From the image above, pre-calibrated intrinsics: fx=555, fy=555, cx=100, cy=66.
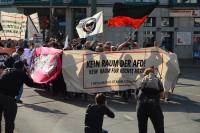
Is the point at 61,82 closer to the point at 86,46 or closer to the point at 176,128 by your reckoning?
the point at 86,46

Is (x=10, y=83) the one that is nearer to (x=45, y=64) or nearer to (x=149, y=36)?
(x=45, y=64)

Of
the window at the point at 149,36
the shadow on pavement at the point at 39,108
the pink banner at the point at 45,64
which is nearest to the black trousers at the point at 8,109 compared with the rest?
the shadow on pavement at the point at 39,108

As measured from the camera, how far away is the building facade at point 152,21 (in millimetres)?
45844

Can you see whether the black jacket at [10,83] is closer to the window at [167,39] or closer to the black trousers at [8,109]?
the black trousers at [8,109]

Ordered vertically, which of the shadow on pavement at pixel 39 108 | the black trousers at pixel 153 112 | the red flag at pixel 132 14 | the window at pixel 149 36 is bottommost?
the shadow on pavement at pixel 39 108

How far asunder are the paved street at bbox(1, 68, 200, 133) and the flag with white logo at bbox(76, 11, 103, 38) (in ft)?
9.68

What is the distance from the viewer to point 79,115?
1445 centimetres

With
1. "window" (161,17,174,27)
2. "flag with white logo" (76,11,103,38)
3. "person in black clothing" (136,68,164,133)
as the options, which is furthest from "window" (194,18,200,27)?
"person in black clothing" (136,68,164,133)

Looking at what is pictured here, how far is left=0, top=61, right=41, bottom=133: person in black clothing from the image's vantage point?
10.4 meters

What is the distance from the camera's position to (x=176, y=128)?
502 inches

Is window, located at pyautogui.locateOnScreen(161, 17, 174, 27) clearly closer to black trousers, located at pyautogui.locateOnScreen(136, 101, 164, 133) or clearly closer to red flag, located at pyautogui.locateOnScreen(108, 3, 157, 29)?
red flag, located at pyautogui.locateOnScreen(108, 3, 157, 29)

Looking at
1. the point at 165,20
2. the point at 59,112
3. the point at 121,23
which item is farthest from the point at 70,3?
the point at 59,112

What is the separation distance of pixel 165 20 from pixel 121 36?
4.06m

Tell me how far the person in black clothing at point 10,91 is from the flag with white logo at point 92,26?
899 cm
